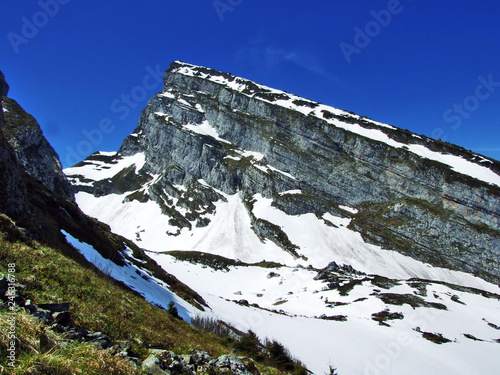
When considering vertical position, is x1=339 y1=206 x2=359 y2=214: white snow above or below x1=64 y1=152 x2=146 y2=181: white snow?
above

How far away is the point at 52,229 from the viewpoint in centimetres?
1967

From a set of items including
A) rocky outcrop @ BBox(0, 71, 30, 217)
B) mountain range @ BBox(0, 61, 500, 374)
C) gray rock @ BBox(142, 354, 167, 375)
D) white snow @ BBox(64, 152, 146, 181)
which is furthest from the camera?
white snow @ BBox(64, 152, 146, 181)

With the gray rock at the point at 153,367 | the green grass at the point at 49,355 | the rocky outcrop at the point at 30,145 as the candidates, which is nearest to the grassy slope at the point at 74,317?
the green grass at the point at 49,355

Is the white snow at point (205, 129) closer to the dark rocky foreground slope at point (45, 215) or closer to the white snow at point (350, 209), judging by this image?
the white snow at point (350, 209)

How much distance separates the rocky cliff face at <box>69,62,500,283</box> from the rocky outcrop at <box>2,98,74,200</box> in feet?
230

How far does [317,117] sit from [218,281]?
11783 centimetres

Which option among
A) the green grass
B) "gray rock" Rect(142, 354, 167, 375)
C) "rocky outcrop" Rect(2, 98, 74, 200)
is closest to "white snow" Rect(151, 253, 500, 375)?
"gray rock" Rect(142, 354, 167, 375)

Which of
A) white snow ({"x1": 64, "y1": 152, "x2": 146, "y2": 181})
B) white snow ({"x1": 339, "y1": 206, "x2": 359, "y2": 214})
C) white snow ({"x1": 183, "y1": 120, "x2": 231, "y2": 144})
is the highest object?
white snow ({"x1": 183, "y1": 120, "x2": 231, "y2": 144})

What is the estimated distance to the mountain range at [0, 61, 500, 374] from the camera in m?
32.6

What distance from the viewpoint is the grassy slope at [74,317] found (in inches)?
174

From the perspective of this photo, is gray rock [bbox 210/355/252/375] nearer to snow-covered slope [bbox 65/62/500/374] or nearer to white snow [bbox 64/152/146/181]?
snow-covered slope [bbox 65/62/500/374]

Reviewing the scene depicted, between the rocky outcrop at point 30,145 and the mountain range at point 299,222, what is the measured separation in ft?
1.59

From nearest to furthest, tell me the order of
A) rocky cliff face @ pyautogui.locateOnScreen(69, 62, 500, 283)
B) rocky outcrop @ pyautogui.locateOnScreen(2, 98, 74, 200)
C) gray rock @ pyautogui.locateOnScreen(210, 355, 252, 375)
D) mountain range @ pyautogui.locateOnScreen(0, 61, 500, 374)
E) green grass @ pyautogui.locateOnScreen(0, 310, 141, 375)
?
green grass @ pyautogui.locateOnScreen(0, 310, 141, 375) → gray rock @ pyautogui.locateOnScreen(210, 355, 252, 375) → mountain range @ pyautogui.locateOnScreen(0, 61, 500, 374) → rocky outcrop @ pyautogui.locateOnScreen(2, 98, 74, 200) → rocky cliff face @ pyautogui.locateOnScreen(69, 62, 500, 283)

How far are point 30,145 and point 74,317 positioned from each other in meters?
79.7
